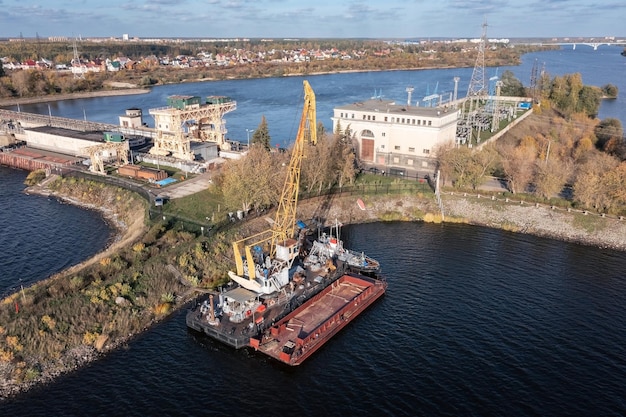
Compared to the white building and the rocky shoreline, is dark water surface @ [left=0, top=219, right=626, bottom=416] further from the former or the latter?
the white building

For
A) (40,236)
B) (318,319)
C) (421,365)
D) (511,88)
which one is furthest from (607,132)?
(40,236)

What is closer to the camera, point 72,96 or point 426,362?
point 426,362

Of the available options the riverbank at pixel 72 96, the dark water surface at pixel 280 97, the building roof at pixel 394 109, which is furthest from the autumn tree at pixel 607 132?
the riverbank at pixel 72 96

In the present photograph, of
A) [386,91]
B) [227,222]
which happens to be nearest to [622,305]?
[227,222]

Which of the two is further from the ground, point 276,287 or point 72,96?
point 72,96

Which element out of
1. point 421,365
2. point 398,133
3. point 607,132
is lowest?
point 421,365

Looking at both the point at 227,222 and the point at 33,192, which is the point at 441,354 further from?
the point at 33,192

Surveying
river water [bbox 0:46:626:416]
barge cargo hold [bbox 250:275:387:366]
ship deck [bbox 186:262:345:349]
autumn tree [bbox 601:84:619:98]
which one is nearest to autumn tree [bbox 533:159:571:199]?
river water [bbox 0:46:626:416]

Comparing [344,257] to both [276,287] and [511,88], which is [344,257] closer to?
[276,287]
